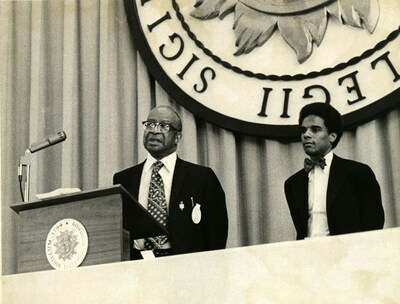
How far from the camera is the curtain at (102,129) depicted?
16.5 ft

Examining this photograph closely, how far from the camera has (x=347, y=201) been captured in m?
4.78

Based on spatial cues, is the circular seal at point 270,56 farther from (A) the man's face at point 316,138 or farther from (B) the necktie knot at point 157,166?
(B) the necktie knot at point 157,166

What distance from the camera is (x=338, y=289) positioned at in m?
3.88

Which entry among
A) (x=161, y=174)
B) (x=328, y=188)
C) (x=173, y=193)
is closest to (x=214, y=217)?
(x=173, y=193)

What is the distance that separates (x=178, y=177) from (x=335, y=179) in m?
0.77

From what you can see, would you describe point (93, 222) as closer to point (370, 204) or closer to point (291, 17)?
point (370, 204)

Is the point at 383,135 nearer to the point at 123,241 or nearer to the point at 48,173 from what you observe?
the point at 123,241

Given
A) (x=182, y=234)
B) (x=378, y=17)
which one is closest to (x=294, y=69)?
(x=378, y=17)

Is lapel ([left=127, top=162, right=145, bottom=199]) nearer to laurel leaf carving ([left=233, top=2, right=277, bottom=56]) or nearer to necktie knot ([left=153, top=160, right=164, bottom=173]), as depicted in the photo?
necktie knot ([left=153, top=160, right=164, bottom=173])

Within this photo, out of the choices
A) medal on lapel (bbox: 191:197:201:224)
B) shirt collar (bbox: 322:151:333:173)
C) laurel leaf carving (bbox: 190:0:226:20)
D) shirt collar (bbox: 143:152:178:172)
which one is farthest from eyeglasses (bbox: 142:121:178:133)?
shirt collar (bbox: 322:151:333:173)

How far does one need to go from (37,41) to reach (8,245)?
1.12m

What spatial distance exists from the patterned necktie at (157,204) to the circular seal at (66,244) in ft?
2.01

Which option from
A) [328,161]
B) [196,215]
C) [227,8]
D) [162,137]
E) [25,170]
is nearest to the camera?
[328,161]

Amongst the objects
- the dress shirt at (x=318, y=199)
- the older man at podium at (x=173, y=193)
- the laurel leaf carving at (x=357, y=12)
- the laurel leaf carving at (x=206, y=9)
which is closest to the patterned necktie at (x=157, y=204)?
the older man at podium at (x=173, y=193)
